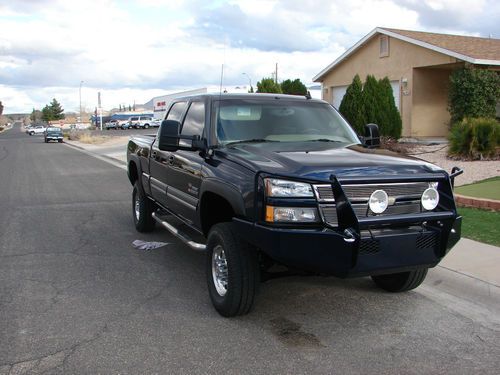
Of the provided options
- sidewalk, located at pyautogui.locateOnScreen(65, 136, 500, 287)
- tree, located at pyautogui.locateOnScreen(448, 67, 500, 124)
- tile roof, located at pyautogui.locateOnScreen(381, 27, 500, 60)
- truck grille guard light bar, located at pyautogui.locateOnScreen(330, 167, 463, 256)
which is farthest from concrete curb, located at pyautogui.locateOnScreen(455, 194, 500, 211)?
tile roof, located at pyautogui.locateOnScreen(381, 27, 500, 60)

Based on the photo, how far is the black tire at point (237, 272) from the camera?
4305mm

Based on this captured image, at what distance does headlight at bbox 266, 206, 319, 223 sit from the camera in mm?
3895

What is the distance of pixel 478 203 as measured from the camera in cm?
840

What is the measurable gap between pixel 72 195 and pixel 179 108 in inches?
263

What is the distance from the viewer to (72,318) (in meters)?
4.55

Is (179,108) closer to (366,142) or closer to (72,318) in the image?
(366,142)

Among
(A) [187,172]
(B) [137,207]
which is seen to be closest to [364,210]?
(A) [187,172]

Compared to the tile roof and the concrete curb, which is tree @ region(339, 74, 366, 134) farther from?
the concrete curb

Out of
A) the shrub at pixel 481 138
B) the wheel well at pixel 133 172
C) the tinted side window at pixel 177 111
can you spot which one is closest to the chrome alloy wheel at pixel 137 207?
the wheel well at pixel 133 172

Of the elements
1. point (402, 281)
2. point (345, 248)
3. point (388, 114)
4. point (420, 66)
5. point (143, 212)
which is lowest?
point (402, 281)

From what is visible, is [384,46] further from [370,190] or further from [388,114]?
[370,190]

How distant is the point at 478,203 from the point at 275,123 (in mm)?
4600

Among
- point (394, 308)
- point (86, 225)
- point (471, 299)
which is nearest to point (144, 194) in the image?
point (86, 225)

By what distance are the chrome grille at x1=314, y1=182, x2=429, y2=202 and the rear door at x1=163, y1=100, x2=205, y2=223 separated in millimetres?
1548
